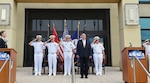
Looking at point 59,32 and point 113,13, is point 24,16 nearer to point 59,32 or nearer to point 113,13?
point 59,32

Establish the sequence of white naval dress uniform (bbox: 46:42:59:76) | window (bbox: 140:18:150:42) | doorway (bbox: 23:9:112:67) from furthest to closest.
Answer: doorway (bbox: 23:9:112:67), window (bbox: 140:18:150:42), white naval dress uniform (bbox: 46:42:59:76)

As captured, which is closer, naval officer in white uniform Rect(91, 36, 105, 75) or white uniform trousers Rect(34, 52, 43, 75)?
white uniform trousers Rect(34, 52, 43, 75)

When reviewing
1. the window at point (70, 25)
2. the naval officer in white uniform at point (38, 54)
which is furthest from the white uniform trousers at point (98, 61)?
the window at point (70, 25)

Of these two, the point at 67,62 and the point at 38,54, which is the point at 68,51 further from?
the point at 38,54

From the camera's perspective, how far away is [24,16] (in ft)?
56.5

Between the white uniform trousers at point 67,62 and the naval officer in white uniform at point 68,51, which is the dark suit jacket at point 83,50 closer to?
Result: the naval officer in white uniform at point 68,51

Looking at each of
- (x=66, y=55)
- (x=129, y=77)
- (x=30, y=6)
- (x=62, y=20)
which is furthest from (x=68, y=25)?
(x=129, y=77)

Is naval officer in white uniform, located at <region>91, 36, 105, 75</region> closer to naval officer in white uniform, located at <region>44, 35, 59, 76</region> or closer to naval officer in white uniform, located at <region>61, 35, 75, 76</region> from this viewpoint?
naval officer in white uniform, located at <region>61, 35, 75, 76</region>

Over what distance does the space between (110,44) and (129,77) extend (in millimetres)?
9681

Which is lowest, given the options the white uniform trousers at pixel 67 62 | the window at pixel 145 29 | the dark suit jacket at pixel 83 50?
the white uniform trousers at pixel 67 62

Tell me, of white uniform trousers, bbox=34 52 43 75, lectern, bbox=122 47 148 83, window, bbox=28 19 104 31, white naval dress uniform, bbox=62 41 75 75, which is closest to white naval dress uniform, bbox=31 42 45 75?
white uniform trousers, bbox=34 52 43 75

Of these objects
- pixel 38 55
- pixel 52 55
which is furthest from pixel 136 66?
pixel 38 55

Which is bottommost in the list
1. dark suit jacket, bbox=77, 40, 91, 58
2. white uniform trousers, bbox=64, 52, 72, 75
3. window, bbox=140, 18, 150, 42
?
white uniform trousers, bbox=64, 52, 72, 75

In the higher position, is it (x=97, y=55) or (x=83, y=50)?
(x=83, y=50)
